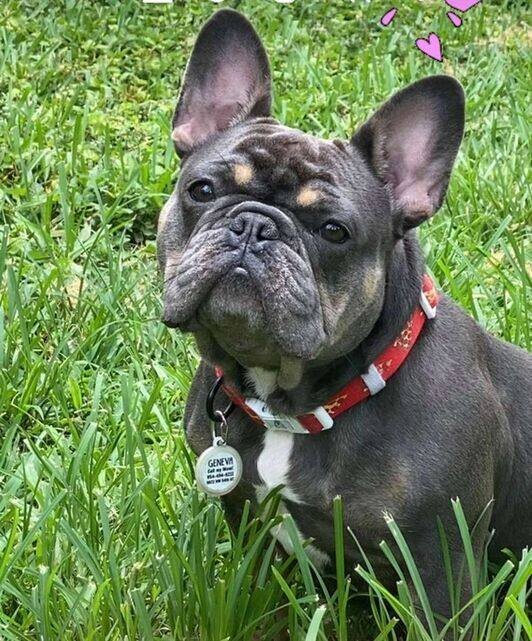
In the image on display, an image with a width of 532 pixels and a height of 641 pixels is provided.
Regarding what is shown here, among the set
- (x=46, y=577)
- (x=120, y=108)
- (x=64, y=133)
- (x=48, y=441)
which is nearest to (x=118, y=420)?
(x=48, y=441)

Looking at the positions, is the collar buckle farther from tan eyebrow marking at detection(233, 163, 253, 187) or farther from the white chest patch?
tan eyebrow marking at detection(233, 163, 253, 187)

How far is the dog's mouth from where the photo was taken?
8.26ft

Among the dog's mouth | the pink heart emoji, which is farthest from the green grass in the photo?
the dog's mouth

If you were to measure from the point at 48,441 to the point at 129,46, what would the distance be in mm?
2921

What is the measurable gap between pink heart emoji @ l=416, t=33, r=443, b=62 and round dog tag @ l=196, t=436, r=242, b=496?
3.69 meters

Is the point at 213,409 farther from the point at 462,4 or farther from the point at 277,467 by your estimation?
the point at 462,4

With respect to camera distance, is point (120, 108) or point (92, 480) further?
point (120, 108)

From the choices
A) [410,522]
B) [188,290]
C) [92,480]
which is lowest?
[92,480]

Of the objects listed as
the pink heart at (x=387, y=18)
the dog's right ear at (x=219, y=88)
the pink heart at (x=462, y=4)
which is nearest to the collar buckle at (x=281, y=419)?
the dog's right ear at (x=219, y=88)

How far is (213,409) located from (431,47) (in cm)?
370

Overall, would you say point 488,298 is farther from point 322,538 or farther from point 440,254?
point 322,538

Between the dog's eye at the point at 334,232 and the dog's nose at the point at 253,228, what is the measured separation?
13 cm

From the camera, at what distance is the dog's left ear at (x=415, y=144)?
280 cm

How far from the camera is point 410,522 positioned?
8.74ft
